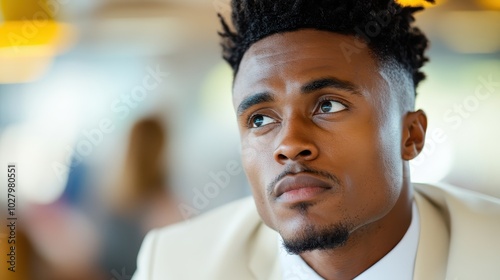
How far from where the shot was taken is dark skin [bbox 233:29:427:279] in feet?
4.60

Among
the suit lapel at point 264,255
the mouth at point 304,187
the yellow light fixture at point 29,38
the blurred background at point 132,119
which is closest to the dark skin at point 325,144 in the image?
the mouth at point 304,187

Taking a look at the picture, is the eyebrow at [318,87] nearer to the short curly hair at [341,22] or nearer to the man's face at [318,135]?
the man's face at [318,135]

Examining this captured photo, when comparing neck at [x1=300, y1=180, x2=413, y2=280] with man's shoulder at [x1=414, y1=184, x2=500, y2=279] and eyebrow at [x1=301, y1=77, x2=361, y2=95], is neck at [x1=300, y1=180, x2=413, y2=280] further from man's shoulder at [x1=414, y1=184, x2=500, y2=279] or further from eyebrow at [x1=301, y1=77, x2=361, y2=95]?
eyebrow at [x1=301, y1=77, x2=361, y2=95]

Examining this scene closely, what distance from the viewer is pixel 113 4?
11.9ft

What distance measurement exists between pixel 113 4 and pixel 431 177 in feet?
6.78

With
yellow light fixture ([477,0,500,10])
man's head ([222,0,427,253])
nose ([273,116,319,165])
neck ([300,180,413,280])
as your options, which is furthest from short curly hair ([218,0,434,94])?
yellow light fixture ([477,0,500,10])

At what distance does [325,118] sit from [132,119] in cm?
188

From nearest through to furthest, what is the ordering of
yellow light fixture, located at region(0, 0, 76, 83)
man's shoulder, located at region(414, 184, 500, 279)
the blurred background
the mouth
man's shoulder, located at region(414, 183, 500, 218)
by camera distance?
the mouth → man's shoulder, located at region(414, 184, 500, 279) → man's shoulder, located at region(414, 183, 500, 218) → the blurred background → yellow light fixture, located at region(0, 0, 76, 83)

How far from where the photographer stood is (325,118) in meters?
1.46

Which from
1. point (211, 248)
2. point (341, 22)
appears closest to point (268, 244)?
point (211, 248)

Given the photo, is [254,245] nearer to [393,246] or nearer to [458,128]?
[393,246]

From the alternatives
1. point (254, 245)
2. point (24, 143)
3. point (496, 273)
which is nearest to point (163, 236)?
point (254, 245)

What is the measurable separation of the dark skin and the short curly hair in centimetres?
3

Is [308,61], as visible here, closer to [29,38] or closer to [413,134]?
[413,134]
